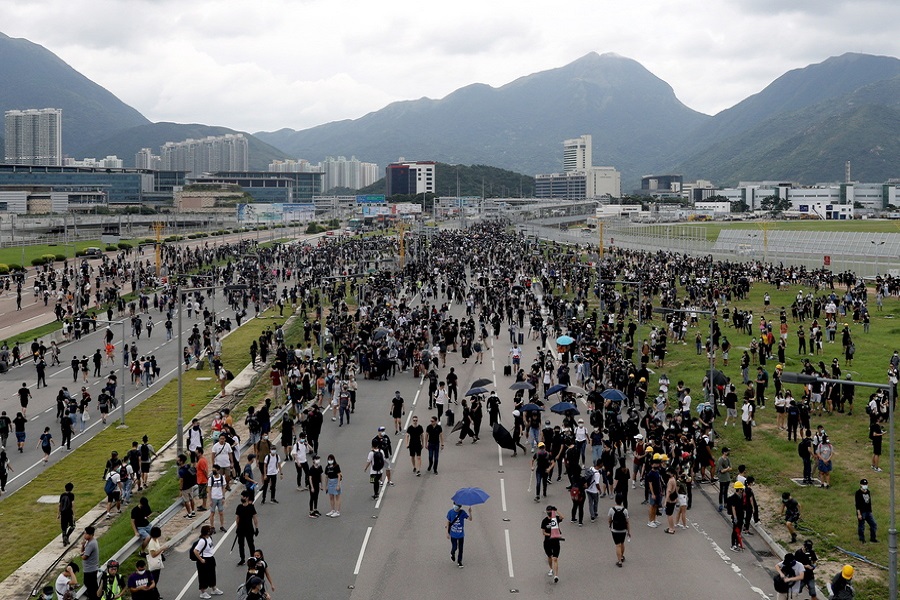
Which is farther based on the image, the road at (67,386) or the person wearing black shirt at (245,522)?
the road at (67,386)

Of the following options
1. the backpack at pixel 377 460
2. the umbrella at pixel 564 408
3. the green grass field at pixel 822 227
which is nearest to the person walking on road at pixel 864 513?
the umbrella at pixel 564 408

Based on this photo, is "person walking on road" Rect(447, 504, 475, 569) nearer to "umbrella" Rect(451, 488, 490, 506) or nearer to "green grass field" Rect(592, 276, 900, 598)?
"umbrella" Rect(451, 488, 490, 506)

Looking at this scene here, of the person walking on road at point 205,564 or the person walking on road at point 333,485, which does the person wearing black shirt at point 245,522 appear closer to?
the person walking on road at point 205,564

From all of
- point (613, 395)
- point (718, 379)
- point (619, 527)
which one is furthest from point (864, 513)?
point (718, 379)

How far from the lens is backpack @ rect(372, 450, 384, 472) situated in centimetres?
1866

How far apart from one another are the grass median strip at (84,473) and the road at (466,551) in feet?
11.1

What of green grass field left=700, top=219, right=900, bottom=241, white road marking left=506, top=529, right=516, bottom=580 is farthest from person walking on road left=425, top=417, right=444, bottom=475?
green grass field left=700, top=219, right=900, bottom=241

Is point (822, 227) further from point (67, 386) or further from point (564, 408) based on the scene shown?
point (564, 408)

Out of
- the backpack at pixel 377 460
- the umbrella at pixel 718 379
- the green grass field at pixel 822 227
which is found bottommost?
the backpack at pixel 377 460

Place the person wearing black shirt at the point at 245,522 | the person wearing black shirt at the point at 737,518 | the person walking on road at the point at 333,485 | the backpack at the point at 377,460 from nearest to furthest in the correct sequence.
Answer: the person wearing black shirt at the point at 245,522
the person wearing black shirt at the point at 737,518
the person walking on road at the point at 333,485
the backpack at the point at 377,460

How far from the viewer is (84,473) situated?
23.3m

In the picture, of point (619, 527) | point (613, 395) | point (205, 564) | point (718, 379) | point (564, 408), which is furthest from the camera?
point (718, 379)

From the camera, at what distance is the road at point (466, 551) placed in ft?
46.3

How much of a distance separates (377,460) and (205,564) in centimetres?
561
